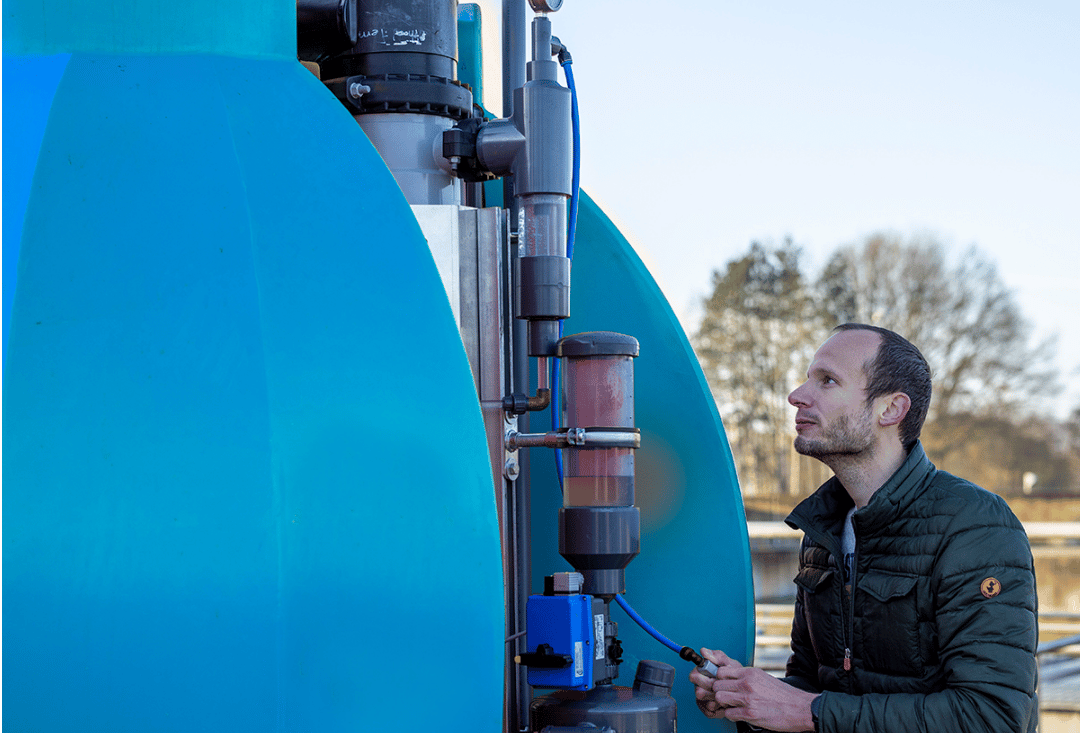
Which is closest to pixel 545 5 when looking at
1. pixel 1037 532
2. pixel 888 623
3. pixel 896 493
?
pixel 896 493

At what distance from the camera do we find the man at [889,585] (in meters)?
2.55

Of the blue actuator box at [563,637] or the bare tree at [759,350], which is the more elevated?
the bare tree at [759,350]

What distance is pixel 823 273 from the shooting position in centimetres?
2220

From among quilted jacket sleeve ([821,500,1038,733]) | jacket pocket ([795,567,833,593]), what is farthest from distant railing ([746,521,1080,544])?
quilted jacket sleeve ([821,500,1038,733])

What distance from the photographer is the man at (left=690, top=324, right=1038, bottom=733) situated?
8.38 ft

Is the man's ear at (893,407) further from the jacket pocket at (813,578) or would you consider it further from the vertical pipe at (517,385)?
the vertical pipe at (517,385)

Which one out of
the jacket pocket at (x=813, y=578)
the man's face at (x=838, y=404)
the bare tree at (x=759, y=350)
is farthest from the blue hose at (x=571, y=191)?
the bare tree at (x=759, y=350)

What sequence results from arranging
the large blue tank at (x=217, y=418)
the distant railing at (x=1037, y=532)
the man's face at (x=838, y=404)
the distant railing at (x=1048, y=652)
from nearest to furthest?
the large blue tank at (x=217, y=418) < the man's face at (x=838, y=404) < the distant railing at (x=1048, y=652) < the distant railing at (x=1037, y=532)

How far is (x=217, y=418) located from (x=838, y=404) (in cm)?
164

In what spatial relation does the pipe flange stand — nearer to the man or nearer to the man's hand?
the man

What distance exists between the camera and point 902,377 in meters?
2.88

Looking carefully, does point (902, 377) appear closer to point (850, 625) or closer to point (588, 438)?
point (850, 625)

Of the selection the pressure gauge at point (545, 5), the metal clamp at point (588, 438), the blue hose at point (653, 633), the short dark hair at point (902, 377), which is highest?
the pressure gauge at point (545, 5)

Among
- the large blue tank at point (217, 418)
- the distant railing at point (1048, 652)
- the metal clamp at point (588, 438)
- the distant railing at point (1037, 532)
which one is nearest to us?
the large blue tank at point (217, 418)
